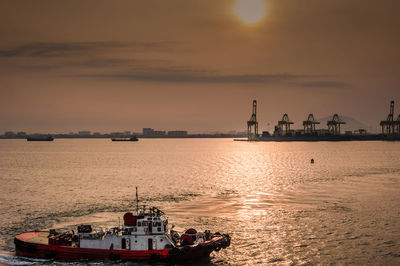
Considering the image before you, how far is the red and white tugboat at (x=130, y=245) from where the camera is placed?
36.5 m

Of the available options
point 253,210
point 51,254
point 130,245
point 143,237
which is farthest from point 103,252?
point 253,210

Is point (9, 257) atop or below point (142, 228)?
below

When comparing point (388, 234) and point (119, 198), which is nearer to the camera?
point (388, 234)

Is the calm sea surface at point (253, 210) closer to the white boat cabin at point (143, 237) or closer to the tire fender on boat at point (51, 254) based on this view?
the tire fender on boat at point (51, 254)

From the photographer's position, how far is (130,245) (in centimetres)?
3675

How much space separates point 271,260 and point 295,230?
35.3ft

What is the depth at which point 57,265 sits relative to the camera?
119ft

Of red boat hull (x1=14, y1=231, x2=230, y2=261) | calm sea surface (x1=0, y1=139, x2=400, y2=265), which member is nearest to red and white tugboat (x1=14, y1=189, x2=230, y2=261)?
red boat hull (x1=14, y1=231, x2=230, y2=261)

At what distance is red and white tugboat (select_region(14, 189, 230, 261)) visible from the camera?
120 ft

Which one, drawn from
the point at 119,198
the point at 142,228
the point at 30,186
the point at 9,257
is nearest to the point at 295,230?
the point at 142,228

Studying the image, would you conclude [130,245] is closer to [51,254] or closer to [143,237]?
[143,237]

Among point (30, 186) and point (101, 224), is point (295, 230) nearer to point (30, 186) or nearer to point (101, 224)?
point (101, 224)

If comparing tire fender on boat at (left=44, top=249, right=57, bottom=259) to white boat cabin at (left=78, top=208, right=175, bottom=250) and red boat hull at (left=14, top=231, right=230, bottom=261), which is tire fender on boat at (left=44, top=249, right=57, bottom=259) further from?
white boat cabin at (left=78, top=208, right=175, bottom=250)

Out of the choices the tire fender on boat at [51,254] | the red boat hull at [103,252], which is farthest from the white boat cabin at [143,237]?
the tire fender on boat at [51,254]
